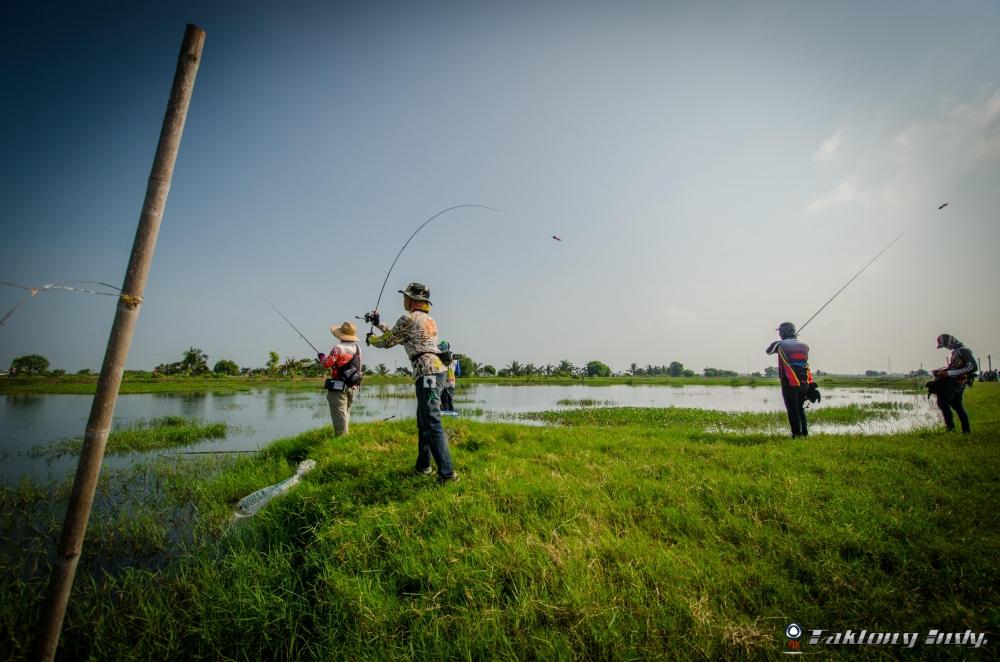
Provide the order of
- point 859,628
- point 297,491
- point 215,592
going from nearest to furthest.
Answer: point 859,628
point 215,592
point 297,491

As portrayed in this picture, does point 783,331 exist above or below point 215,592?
above

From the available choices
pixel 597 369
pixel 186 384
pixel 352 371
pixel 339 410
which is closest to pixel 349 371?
pixel 352 371

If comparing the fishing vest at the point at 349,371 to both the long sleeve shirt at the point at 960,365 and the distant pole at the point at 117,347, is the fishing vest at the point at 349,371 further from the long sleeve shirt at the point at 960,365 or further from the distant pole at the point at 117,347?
the long sleeve shirt at the point at 960,365

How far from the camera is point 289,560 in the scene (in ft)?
15.3

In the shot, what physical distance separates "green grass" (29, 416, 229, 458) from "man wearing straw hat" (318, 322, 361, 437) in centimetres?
744

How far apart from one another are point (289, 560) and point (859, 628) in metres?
5.50

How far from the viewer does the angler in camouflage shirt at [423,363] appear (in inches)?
212

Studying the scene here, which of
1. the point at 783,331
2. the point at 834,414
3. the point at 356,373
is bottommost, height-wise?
the point at 834,414

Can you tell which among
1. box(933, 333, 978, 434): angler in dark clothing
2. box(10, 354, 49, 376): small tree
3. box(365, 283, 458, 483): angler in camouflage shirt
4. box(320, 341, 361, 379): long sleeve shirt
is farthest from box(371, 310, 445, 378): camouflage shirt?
box(10, 354, 49, 376): small tree

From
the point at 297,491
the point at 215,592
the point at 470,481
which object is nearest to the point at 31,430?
the point at 297,491

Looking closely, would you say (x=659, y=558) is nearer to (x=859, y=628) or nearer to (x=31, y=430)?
(x=859, y=628)

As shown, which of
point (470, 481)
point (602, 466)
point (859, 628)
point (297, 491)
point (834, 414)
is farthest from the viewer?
point (834, 414)

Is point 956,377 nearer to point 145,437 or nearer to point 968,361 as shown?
point 968,361

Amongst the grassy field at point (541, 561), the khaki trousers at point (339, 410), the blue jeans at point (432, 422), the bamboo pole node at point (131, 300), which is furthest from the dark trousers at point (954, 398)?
the bamboo pole node at point (131, 300)
